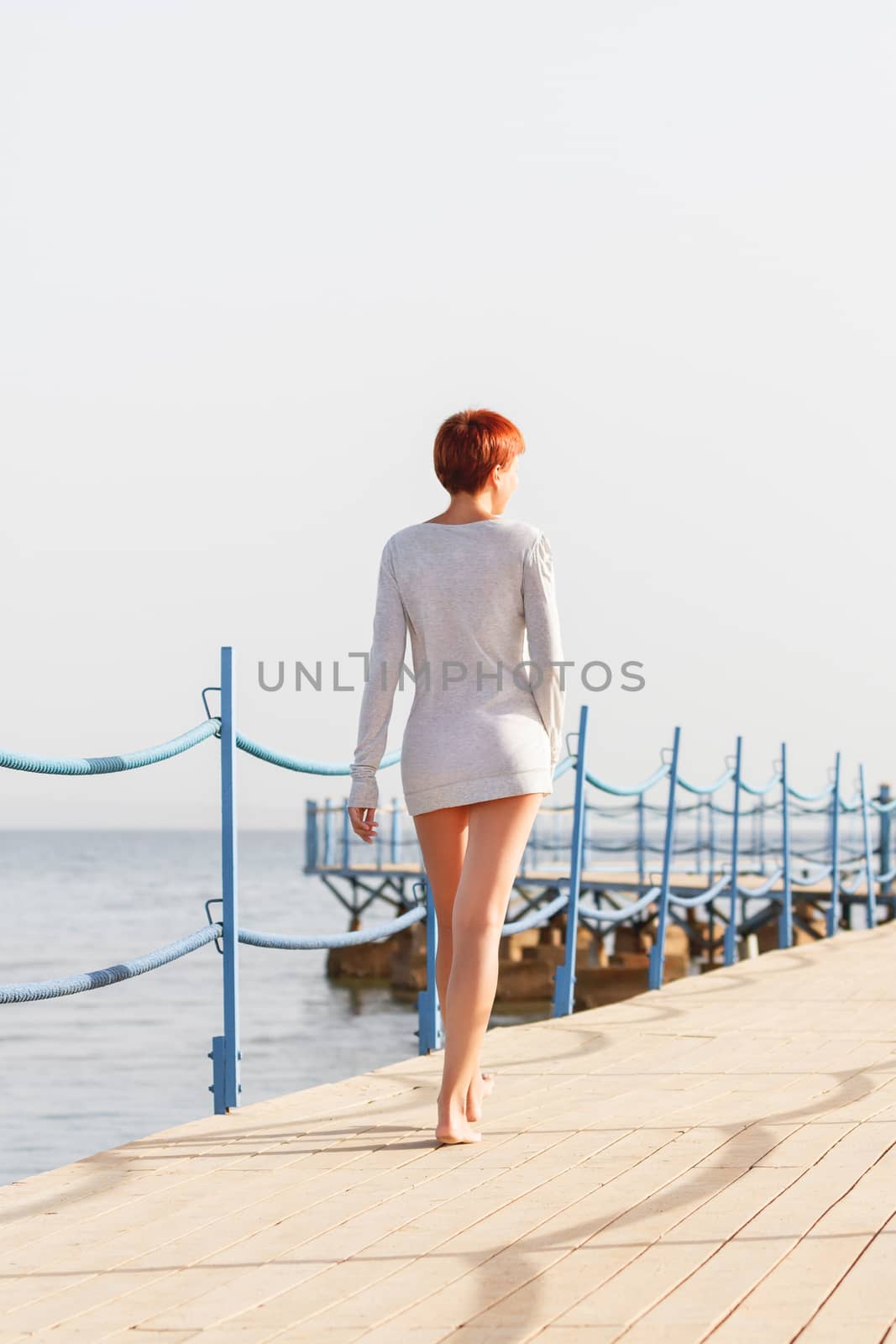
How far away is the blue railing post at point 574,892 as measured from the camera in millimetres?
5965

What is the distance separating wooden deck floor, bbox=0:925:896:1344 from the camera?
219 cm

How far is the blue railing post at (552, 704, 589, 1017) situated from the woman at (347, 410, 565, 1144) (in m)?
2.51

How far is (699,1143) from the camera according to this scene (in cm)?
334

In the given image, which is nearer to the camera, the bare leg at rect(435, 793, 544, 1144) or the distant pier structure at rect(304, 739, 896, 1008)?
the bare leg at rect(435, 793, 544, 1144)

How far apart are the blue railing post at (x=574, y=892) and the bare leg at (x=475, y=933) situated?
8.14 feet

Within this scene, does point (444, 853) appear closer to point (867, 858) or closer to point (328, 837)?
point (867, 858)

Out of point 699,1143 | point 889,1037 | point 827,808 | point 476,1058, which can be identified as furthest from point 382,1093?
point 827,808

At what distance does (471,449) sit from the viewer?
3391 millimetres

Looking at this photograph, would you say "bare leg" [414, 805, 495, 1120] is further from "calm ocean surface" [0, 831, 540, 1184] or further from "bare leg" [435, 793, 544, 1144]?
"calm ocean surface" [0, 831, 540, 1184]

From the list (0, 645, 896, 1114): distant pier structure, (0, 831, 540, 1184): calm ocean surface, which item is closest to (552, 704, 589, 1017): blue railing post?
(0, 645, 896, 1114): distant pier structure

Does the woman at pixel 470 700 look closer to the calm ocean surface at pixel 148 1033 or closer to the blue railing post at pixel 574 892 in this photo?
the blue railing post at pixel 574 892

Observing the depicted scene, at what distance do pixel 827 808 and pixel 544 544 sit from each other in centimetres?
847

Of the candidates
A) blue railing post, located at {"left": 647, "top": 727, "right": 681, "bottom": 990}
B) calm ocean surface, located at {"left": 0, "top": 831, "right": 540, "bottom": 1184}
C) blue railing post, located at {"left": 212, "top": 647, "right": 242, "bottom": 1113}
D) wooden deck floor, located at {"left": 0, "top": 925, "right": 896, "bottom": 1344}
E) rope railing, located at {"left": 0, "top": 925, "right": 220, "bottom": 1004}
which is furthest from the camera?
calm ocean surface, located at {"left": 0, "top": 831, "right": 540, "bottom": 1184}

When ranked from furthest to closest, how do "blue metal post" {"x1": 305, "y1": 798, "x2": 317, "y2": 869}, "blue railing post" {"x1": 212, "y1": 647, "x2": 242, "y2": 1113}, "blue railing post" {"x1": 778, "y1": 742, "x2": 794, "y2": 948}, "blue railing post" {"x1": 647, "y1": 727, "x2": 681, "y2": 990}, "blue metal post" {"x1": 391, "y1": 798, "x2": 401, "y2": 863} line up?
"blue metal post" {"x1": 305, "y1": 798, "x2": 317, "y2": 869} → "blue metal post" {"x1": 391, "y1": 798, "x2": 401, "y2": 863} → "blue railing post" {"x1": 778, "y1": 742, "x2": 794, "y2": 948} → "blue railing post" {"x1": 647, "y1": 727, "x2": 681, "y2": 990} → "blue railing post" {"x1": 212, "y1": 647, "x2": 242, "y2": 1113}
